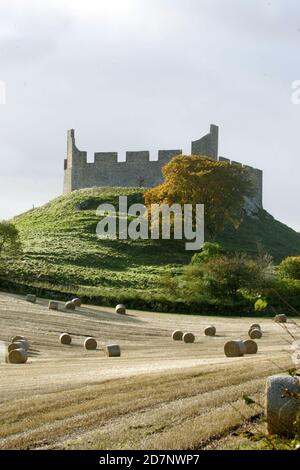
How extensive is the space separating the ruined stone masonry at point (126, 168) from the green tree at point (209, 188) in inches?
Result: 862

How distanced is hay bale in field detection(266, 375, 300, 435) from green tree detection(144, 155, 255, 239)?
53023mm

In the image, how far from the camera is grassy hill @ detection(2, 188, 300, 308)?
48469mm

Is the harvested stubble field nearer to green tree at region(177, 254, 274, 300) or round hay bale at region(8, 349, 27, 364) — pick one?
round hay bale at region(8, 349, 27, 364)

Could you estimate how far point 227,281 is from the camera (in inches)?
1767

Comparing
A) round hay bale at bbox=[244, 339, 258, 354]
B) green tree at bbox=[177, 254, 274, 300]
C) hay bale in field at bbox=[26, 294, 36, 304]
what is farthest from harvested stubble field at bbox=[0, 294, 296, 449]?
green tree at bbox=[177, 254, 274, 300]

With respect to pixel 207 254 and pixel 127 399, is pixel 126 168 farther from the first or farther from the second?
pixel 127 399

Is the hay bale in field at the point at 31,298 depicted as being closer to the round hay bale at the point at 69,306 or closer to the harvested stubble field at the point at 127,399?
the round hay bale at the point at 69,306

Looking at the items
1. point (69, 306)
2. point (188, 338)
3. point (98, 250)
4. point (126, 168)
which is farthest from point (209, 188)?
point (188, 338)

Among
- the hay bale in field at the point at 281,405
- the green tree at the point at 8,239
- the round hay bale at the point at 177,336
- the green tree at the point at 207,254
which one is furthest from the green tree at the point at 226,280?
the hay bale in field at the point at 281,405

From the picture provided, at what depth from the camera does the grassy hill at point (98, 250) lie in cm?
4847

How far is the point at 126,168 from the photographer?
90.2m

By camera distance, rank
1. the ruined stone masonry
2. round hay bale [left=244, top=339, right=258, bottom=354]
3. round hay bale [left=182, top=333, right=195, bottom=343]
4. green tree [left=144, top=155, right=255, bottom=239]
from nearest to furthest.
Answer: round hay bale [left=244, top=339, right=258, bottom=354] < round hay bale [left=182, top=333, right=195, bottom=343] < green tree [left=144, top=155, right=255, bottom=239] < the ruined stone masonry

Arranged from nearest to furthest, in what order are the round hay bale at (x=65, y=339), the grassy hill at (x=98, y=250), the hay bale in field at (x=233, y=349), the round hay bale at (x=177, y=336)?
1. the hay bale in field at (x=233, y=349)
2. the round hay bale at (x=65, y=339)
3. the round hay bale at (x=177, y=336)
4. the grassy hill at (x=98, y=250)
